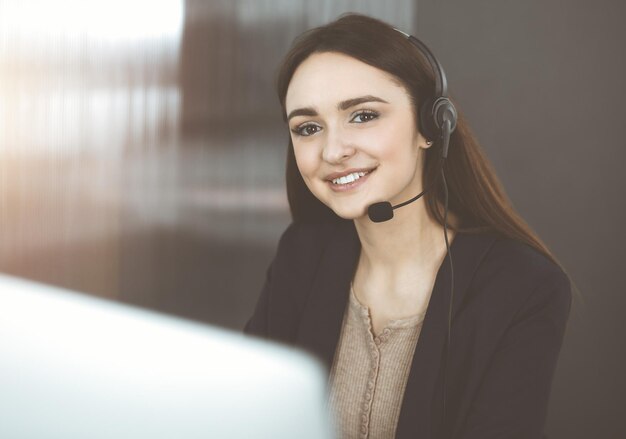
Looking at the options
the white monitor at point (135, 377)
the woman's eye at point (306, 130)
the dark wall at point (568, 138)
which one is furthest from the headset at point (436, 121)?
the dark wall at point (568, 138)

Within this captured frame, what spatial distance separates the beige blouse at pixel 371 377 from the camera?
993 mm

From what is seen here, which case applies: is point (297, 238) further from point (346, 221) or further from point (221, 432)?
point (221, 432)

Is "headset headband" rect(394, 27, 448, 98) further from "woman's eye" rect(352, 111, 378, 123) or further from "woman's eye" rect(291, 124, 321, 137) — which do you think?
"woman's eye" rect(291, 124, 321, 137)

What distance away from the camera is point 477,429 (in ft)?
2.86

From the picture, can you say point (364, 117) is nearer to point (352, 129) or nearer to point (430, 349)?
point (352, 129)

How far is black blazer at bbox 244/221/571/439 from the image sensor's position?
2.88ft

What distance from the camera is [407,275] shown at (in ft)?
3.50

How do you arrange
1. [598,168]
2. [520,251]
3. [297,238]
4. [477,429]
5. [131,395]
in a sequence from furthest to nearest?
[598,168], [297,238], [520,251], [477,429], [131,395]

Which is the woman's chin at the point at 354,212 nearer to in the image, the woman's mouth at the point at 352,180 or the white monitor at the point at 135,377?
the woman's mouth at the point at 352,180

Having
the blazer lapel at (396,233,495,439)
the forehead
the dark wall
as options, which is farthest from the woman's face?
the dark wall

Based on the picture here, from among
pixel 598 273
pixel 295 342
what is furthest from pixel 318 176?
pixel 598 273

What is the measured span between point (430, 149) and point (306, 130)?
9.5 inches

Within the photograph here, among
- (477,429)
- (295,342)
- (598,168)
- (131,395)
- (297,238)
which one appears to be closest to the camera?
(131,395)

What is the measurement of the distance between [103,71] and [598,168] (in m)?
1.12
